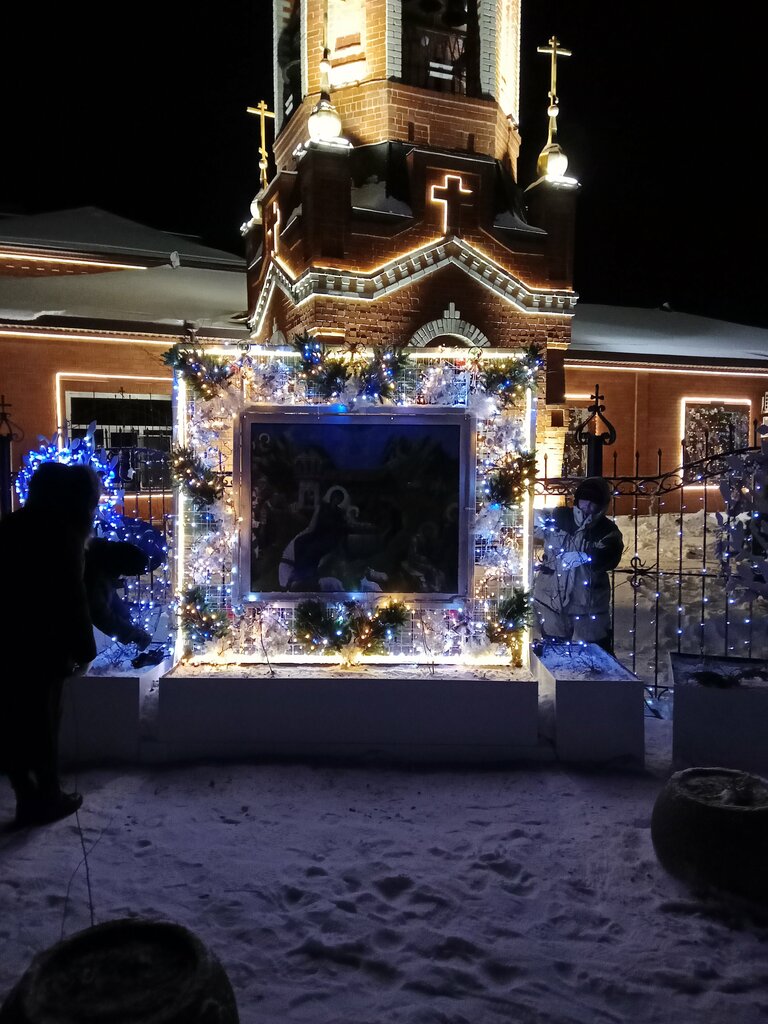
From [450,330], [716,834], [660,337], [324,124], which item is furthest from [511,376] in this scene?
[660,337]

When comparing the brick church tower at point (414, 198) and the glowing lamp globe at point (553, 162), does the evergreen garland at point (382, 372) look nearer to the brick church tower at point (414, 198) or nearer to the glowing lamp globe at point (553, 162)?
the brick church tower at point (414, 198)

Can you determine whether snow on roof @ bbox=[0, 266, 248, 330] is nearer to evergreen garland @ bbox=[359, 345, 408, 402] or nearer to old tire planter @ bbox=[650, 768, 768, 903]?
evergreen garland @ bbox=[359, 345, 408, 402]

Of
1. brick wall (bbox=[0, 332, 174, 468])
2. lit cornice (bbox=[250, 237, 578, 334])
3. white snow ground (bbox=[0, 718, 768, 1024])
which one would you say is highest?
lit cornice (bbox=[250, 237, 578, 334])

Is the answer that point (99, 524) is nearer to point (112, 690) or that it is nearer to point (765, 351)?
point (112, 690)

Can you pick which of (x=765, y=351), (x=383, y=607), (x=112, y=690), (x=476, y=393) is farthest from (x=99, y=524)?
(x=765, y=351)

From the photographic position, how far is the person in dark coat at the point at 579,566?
5672 millimetres

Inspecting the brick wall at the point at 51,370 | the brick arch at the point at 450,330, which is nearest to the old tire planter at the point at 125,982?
the brick arch at the point at 450,330

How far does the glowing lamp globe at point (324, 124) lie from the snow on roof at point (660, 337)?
25.5 feet

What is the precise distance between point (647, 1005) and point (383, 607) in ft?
10.2

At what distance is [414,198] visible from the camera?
39.6 feet

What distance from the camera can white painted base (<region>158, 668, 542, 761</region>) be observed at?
16.2 ft

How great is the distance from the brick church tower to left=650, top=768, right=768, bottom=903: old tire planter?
31.2 feet

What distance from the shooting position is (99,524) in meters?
5.58

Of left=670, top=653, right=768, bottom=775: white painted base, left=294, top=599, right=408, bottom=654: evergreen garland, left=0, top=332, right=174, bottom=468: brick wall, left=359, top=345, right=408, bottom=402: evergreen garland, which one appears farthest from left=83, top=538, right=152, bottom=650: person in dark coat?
left=0, top=332, right=174, bottom=468: brick wall
